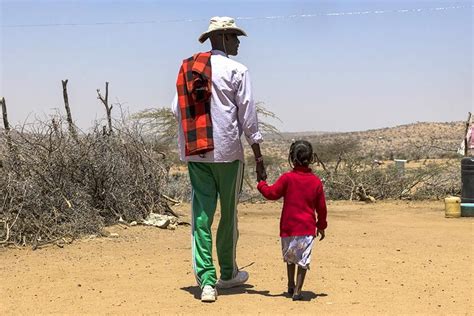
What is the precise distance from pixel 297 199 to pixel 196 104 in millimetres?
1028

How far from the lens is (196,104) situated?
16.6 feet

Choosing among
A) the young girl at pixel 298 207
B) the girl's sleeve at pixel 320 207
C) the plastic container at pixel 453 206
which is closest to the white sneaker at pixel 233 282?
the young girl at pixel 298 207

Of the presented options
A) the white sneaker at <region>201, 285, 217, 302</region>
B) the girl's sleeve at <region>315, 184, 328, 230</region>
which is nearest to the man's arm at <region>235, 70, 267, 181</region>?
the girl's sleeve at <region>315, 184, 328, 230</region>

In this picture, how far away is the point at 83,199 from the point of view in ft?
29.8

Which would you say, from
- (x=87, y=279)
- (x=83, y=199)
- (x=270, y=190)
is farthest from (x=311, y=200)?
(x=83, y=199)

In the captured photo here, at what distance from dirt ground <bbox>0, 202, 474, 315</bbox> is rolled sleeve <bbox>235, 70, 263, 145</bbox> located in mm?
1203

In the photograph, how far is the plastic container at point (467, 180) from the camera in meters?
11.7

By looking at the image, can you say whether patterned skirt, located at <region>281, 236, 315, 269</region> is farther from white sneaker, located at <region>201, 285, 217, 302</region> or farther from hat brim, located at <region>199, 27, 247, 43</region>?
hat brim, located at <region>199, 27, 247, 43</region>

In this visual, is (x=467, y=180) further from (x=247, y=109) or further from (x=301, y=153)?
(x=247, y=109)

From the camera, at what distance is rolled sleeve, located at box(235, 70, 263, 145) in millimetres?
4988

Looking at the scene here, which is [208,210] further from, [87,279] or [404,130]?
[404,130]

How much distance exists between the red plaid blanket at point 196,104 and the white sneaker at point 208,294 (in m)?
0.99

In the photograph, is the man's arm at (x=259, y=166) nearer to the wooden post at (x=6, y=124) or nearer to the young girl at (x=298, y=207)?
the young girl at (x=298, y=207)

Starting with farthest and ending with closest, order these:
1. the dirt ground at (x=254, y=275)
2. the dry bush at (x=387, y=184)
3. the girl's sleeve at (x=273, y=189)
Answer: the dry bush at (x=387, y=184) → the girl's sleeve at (x=273, y=189) → the dirt ground at (x=254, y=275)
